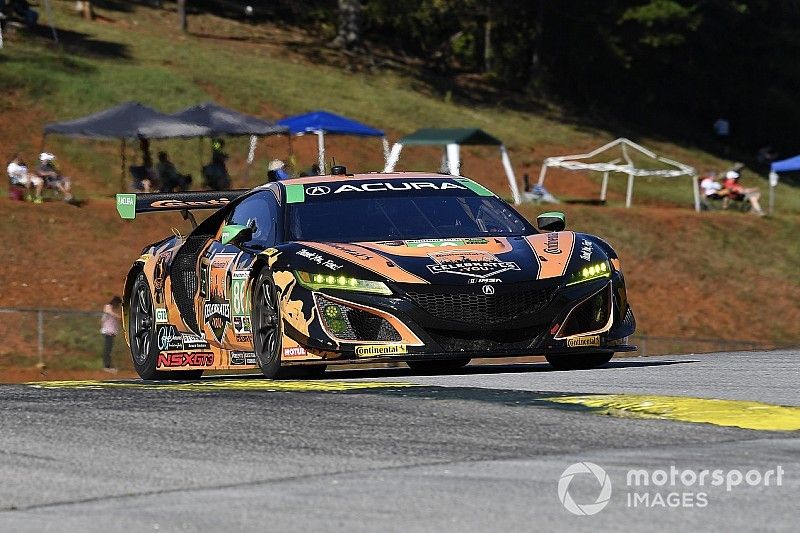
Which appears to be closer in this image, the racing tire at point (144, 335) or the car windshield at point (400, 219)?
the car windshield at point (400, 219)

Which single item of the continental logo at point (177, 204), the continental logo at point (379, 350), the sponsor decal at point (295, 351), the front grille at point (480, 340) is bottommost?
the sponsor decal at point (295, 351)

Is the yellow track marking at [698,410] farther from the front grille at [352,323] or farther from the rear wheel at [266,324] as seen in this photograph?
the rear wheel at [266,324]

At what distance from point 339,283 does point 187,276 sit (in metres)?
2.25

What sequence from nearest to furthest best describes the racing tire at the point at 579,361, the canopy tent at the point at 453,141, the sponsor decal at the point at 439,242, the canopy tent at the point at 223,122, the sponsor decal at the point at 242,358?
the sponsor decal at the point at 439,242, the sponsor decal at the point at 242,358, the racing tire at the point at 579,361, the canopy tent at the point at 223,122, the canopy tent at the point at 453,141

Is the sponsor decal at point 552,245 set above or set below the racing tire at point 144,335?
above

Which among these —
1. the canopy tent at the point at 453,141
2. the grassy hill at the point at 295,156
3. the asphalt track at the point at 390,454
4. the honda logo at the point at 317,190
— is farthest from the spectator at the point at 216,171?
the asphalt track at the point at 390,454

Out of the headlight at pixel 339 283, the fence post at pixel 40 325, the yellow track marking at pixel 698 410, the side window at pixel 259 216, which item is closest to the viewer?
the yellow track marking at pixel 698 410

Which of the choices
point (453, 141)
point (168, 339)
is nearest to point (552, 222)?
point (168, 339)

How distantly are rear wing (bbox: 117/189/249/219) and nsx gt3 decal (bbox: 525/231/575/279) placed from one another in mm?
2789

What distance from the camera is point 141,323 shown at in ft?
44.7

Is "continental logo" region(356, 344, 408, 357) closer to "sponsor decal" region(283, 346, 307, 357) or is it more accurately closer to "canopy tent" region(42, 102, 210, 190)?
"sponsor decal" region(283, 346, 307, 357)

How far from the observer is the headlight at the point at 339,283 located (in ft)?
35.4

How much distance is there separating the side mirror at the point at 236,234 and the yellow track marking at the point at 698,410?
12.0ft

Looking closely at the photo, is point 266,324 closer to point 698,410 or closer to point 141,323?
point 141,323
